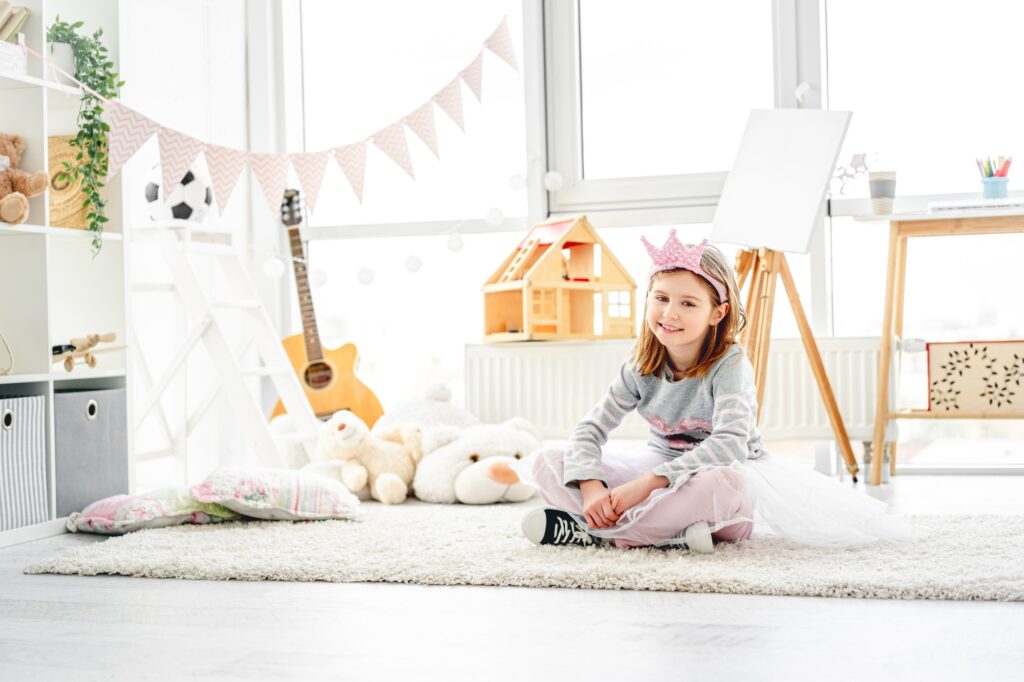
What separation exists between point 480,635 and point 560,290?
1946 millimetres

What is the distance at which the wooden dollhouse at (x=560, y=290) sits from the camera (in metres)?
3.35

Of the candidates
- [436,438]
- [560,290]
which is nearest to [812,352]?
[560,290]

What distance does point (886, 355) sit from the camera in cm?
309

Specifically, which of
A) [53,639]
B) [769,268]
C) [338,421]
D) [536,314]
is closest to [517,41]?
[536,314]

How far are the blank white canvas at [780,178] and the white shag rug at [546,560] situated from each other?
0.92 metres

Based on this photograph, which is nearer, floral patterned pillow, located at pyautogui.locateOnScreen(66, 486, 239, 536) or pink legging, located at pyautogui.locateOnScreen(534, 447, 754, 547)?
pink legging, located at pyautogui.locateOnScreen(534, 447, 754, 547)

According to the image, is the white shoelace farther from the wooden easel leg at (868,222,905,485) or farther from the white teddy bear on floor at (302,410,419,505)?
the wooden easel leg at (868,222,905,485)

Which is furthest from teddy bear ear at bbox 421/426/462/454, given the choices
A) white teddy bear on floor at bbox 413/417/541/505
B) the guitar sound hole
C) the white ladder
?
the guitar sound hole

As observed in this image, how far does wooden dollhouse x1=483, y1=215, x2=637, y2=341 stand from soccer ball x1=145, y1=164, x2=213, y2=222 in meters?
0.88

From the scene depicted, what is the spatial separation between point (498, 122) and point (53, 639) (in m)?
2.57

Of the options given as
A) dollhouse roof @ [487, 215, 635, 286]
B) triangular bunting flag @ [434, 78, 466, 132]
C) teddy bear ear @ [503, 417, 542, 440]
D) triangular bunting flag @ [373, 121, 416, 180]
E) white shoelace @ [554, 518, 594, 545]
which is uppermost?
triangular bunting flag @ [434, 78, 466, 132]

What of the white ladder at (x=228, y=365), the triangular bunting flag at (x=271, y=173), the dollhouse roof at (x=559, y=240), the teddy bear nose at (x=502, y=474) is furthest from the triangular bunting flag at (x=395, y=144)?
the teddy bear nose at (x=502, y=474)

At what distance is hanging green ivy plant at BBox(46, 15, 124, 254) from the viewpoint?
2.74 m

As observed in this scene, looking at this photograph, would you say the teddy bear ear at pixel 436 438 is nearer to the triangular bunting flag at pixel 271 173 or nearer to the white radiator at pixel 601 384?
the white radiator at pixel 601 384
